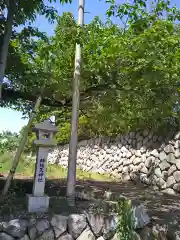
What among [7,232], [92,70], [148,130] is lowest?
[7,232]

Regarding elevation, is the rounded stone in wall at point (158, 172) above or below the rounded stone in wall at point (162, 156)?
below

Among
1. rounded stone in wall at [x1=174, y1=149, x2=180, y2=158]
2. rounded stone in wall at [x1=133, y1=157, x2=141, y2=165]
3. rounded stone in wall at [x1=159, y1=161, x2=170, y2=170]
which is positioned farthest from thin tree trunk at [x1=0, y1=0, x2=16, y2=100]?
rounded stone in wall at [x1=133, y1=157, x2=141, y2=165]

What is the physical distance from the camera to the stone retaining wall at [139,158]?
26.9ft

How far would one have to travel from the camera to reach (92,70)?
5.96m

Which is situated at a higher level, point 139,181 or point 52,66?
point 52,66

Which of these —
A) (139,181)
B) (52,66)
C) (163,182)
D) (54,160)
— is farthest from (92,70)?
(54,160)

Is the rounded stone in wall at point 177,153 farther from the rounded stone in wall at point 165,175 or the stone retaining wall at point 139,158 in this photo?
the rounded stone in wall at point 165,175

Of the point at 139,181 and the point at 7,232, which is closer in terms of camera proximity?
the point at 7,232

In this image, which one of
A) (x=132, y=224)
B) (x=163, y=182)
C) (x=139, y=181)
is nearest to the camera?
(x=132, y=224)

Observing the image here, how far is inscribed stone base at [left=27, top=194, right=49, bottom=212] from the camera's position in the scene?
13.8 ft

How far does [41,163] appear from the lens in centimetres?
460

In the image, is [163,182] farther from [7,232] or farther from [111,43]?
[7,232]

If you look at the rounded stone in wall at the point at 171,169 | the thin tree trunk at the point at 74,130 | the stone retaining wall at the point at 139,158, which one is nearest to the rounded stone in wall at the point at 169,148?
the stone retaining wall at the point at 139,158

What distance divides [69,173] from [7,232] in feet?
6.62
